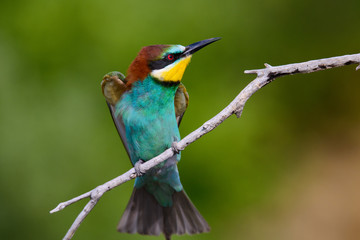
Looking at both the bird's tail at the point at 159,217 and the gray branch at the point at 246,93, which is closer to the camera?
the gray branch at the point at 246,93

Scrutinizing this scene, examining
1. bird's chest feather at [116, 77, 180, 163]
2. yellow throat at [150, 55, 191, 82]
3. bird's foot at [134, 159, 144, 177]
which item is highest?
yellow throat at [150, 55, 191, 82]

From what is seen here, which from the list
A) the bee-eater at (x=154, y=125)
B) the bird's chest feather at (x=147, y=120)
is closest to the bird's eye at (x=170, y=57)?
the bee-eater at (x=154, y=125)

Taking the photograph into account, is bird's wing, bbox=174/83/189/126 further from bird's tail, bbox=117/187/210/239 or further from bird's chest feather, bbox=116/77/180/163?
bird's tail, bbox=117/187/210/239

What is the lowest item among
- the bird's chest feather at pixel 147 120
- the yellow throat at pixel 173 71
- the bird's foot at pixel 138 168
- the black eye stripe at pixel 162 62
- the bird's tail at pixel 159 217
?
the bird's tail at pixel 159 217

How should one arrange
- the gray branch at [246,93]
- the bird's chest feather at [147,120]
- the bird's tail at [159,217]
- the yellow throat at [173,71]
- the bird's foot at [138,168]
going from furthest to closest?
the bird's tail at [159,217], the bird's chest feather at [147,120], the bird's foot at [138,168], the yellow throat at [173,71], the gray branch at [246,93]

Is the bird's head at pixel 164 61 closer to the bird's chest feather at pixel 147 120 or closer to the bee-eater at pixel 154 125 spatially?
the bee-eater at pixel 154 125

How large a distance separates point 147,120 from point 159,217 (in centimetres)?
51

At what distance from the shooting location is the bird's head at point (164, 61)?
7.06 feet

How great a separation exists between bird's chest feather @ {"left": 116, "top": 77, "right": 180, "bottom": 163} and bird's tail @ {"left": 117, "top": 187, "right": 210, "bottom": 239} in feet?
0.90

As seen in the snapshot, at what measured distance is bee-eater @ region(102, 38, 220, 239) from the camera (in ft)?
7.23

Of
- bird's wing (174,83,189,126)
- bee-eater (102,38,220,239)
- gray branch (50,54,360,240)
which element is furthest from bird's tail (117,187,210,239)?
gray branch (50,54,360,240)

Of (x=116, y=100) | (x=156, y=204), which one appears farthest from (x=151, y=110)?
(x=156, y=204)

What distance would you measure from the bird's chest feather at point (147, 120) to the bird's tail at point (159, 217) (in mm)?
274

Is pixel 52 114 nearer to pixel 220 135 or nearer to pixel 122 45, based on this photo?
pixel 122 45
